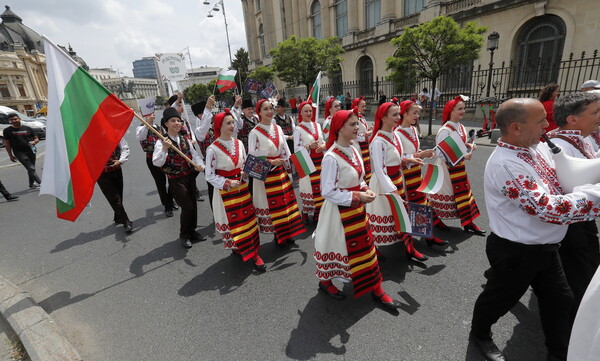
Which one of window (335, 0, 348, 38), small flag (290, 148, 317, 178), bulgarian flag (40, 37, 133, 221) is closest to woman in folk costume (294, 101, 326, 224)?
small flag (290, 148, 317, 178)

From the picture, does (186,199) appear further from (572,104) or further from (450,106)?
(572,104)

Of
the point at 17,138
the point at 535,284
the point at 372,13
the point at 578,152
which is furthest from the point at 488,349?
the point at 372,13

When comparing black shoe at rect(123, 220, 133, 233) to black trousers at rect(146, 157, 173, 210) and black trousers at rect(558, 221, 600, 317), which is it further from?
black trousers at rect(558, 221, 600, 317)

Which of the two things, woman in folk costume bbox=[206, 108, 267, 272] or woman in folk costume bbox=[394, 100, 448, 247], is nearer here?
woman in folk costume bbox=[206, 108, 267, 272]

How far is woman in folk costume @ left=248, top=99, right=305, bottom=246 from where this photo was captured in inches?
158

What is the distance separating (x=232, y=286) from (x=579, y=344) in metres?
2.94

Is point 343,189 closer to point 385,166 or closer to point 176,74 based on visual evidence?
point 385,166

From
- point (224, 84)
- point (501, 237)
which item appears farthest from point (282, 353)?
point (224, 84)

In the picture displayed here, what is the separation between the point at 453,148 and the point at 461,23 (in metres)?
16.8

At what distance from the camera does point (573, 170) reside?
1.73 metres

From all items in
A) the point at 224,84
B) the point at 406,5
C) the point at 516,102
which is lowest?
the point at 516,102

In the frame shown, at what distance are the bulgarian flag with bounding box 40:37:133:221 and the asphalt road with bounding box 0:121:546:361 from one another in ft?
3.75

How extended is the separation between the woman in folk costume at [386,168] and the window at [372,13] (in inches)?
952

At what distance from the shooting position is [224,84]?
22.4 ft
